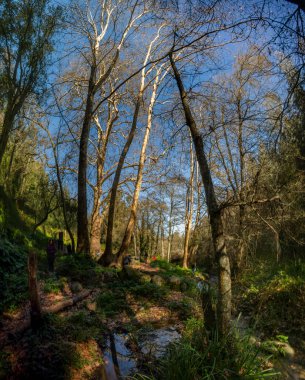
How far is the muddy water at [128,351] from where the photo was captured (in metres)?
5.54

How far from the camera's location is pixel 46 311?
673 cm

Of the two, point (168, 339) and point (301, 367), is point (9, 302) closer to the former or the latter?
point (168, 339)

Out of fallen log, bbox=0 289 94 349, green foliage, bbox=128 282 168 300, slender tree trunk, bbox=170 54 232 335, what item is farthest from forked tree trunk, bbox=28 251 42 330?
green foliage, bbox=128 282 168 300

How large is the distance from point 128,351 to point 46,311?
1882mm

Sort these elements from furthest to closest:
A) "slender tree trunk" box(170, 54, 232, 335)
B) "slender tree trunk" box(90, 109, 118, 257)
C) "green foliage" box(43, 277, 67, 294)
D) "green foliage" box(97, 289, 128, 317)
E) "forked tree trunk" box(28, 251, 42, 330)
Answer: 1. "slender tree trunk" box(90, 109, 118, 257)
2. "green foliage" box(43, 277, 67, 294)
3. "green foliage" box(97, 289, 128, 317)
4. "forked tree trunk" box(28, 251, 42, 330)
5. "slender tree trunk" box(170, 54, 232, 335)

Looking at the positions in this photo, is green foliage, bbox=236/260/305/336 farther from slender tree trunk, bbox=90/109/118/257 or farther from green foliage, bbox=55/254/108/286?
slender tree trunk, bbox=90/109/118/257

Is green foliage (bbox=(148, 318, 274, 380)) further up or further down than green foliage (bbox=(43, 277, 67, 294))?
further down

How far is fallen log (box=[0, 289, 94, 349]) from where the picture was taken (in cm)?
558

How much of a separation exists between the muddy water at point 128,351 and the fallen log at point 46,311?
4.63ft

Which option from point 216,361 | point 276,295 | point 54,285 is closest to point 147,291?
point 54,285

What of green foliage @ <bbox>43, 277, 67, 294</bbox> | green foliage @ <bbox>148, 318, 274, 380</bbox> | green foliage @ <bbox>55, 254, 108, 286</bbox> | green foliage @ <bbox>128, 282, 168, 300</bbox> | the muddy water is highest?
green foliage @ <bbox>55, 254, 108, 286</bbox>

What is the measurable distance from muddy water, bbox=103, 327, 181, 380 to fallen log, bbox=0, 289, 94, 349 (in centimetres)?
141

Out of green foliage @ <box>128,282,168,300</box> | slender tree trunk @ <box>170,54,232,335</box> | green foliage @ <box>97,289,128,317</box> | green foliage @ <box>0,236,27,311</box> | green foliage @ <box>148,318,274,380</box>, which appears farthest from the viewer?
green foliage @ <box>128,282,168,300</box>

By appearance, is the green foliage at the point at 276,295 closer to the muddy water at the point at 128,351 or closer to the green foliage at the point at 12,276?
the muddy water at the point at 128,351
